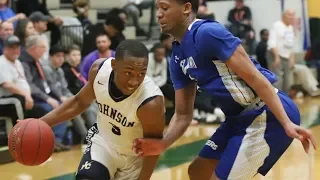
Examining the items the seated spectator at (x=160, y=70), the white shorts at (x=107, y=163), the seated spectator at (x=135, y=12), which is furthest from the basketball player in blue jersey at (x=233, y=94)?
the seated spectator at (x=135, y=12)

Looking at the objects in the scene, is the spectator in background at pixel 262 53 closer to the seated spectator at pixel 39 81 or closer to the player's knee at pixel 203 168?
the seated spectator at pixel 39 81

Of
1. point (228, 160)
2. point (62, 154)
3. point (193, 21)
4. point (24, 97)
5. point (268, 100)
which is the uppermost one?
point (193, 21)

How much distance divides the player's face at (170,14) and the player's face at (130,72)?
0.25 meters

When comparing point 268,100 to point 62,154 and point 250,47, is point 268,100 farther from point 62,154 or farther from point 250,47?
point 250,47

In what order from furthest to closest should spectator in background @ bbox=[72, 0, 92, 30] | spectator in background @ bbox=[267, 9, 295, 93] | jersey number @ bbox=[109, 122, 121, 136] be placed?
spectator in background @ bbox=[267, 9, 295, 93], spectator in background @ bbox=[72, 0, 92, 30], jersey number @ bbox=[109, 122, 121, 136]

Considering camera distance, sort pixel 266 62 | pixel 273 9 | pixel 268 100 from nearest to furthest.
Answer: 1. pixel 268 100
2. pixel 266 62
3. pixel 273 9

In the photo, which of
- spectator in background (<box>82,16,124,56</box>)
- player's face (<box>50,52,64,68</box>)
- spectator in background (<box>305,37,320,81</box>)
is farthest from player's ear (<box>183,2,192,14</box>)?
spectator in background (<box>305,37,320,81</box>)

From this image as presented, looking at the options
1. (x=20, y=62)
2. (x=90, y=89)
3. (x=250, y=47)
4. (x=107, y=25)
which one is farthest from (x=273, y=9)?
(x=90, y=89)

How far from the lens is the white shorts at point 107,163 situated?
4.21 meters

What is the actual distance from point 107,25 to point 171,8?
6.17 m

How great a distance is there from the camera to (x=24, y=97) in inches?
313

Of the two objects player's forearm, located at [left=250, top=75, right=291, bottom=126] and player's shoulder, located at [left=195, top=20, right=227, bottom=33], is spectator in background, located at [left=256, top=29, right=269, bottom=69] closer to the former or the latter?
player's shoulder, located at [left=195, top=20, right=227, bottom=33]

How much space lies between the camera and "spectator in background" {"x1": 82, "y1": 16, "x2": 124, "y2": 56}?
9.88 metres

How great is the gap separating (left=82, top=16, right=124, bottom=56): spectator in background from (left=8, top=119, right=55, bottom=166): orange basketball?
A: 5659 millimetres
